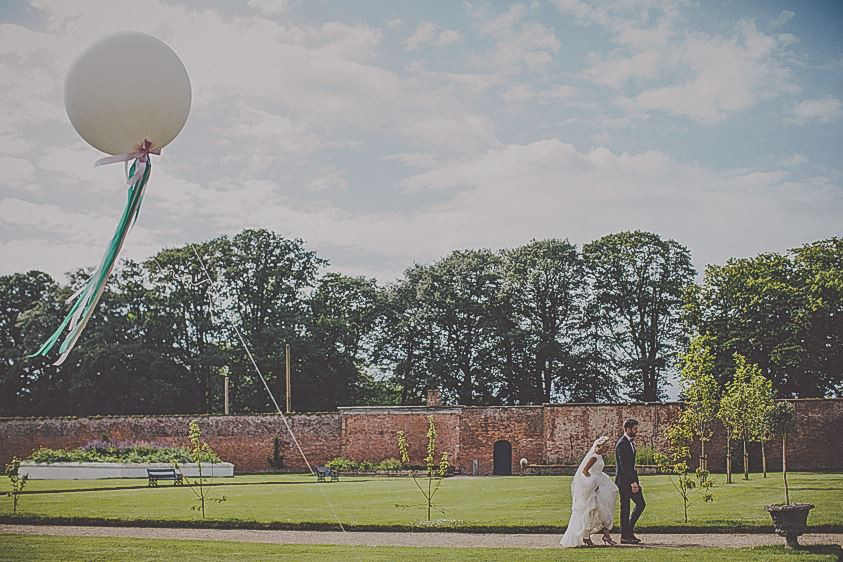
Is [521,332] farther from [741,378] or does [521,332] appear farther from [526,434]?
[741,378]

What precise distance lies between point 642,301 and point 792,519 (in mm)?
34551

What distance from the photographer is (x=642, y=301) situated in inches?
1779

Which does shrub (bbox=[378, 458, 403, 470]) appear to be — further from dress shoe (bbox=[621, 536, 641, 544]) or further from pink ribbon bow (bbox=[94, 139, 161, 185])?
pink ribbon bow (bbox=[94, 139, 161, 185])

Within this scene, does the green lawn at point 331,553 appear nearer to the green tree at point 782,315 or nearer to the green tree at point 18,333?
the green tree at point 782,315

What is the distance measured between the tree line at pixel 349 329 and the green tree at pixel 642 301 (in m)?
0.07

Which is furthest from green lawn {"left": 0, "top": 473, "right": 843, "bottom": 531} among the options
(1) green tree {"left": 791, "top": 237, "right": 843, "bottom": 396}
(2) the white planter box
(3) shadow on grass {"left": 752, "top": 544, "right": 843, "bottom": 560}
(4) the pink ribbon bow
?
(1) green tree {"left": 791, "top": 237, "right": 843, "bottom": 396}

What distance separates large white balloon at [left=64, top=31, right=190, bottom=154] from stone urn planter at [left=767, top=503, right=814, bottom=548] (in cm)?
868

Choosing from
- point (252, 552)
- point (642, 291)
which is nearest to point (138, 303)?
point (642, 291)

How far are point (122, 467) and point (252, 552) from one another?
20.9m

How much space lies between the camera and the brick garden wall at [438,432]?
110 ft

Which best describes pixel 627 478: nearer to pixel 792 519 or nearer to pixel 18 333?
pixel 792 519

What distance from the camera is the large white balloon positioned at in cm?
647

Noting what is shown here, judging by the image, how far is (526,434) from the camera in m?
36.5

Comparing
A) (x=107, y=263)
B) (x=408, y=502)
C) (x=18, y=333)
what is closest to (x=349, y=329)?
(x=18, y=333)
